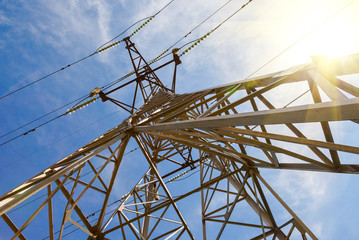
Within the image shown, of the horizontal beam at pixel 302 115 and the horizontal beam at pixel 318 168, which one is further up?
the horizontal beam at pixel 302 115

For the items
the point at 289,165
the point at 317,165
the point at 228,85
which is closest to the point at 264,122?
the point at 317,165

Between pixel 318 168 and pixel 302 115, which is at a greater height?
pixel 302 115

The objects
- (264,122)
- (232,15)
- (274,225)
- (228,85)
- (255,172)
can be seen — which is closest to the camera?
(264,122)

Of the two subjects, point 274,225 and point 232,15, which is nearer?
point 274,225

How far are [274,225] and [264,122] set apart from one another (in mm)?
4475

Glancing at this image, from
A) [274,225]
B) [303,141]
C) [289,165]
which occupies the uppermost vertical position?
[303,141]

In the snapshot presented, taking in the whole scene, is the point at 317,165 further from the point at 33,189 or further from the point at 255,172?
the point at 33,189

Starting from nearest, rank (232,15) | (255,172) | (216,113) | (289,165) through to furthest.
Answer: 1. (216,113)
2. (289,165)
3. (255,172)
4. (232,15)

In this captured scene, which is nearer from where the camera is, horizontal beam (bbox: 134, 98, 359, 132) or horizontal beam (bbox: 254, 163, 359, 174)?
horizontal beam (bbox: 134, 98, 359, 132)

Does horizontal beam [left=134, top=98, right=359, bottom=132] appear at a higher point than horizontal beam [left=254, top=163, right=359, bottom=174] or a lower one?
higher

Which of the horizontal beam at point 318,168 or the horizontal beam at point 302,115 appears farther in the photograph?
the horizontal beam at point 318,168

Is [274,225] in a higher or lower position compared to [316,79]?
lower

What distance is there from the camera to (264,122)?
2.44 m

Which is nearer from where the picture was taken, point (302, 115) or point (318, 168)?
point (302, 115)
